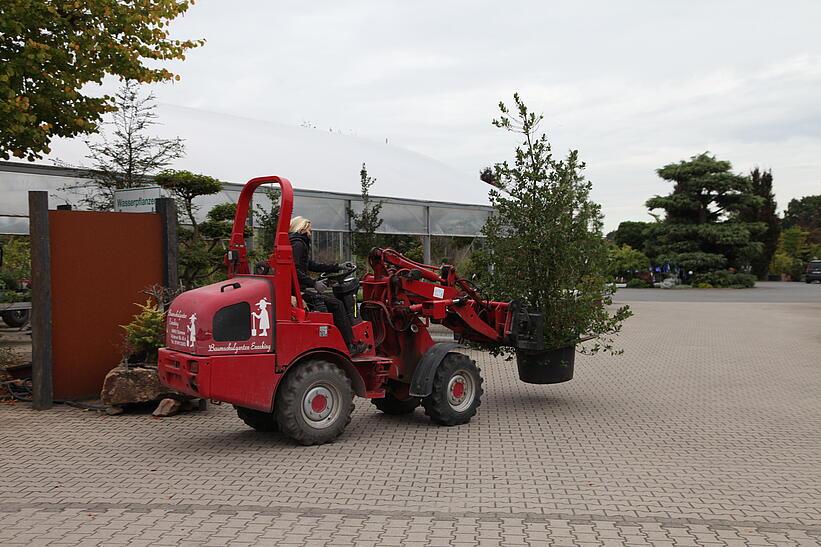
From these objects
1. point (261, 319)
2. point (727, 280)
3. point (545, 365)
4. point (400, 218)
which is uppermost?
point (400, 218)

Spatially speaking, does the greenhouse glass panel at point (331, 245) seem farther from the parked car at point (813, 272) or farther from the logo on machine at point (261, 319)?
the parked car at point (813, 272)

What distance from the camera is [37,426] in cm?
891

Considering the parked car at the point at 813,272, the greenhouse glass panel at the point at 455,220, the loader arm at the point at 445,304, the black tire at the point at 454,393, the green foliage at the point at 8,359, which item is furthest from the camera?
the parked car at the point at 813,272

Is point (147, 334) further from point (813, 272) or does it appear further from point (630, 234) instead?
point (630, 234)

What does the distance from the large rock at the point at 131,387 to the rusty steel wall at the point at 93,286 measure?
1.90ft

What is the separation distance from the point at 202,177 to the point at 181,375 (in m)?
6.66

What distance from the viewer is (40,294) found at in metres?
9.56

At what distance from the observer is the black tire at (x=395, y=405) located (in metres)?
9.51

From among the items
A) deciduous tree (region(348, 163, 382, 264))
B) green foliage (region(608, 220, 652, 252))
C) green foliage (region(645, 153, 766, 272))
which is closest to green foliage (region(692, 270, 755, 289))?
green foliage (region(645, 153, 766, 272))

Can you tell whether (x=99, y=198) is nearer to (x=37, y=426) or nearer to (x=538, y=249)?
(x=37, y=426)

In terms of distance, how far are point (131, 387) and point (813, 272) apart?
54059mm

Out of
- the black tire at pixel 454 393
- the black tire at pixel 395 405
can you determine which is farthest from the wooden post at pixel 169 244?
the black tire at pixel 454 393

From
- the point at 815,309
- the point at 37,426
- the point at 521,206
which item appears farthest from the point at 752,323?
the point at 37,426

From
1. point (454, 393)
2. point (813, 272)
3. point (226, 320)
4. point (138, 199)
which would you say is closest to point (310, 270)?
point (226, 320)
